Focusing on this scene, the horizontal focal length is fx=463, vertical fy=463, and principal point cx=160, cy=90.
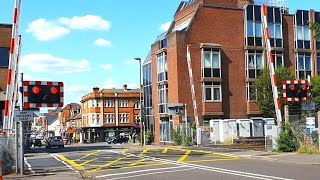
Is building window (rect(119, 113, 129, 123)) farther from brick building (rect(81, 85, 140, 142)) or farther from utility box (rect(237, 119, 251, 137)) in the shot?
utility box (rect(237, 119, 251, 137))

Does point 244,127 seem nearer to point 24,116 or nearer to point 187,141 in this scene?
point 187,141

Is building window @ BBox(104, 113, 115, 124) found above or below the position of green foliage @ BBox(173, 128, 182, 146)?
above

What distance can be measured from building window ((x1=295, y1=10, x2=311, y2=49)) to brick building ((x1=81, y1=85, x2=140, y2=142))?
45.5 meters

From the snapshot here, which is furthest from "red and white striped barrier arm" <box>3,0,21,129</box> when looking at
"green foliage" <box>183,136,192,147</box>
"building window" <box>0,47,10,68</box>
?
"green foliage" <box>183,136,192,147</box>

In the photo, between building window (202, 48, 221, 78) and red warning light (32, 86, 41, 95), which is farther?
building window (202, 48, 221, 78)

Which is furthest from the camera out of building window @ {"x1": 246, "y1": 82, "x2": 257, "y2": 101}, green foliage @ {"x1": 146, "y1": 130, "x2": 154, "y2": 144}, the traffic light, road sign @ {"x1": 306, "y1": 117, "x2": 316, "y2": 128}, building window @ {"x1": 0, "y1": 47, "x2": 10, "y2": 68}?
green foliage @ {"x1": 146, "y1": 130, "x2": 154, "y2": 144}

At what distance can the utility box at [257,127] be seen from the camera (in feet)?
142

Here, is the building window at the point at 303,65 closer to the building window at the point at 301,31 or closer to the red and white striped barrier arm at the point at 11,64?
the building window at the point at 301,31

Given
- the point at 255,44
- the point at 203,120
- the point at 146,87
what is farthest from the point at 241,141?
the point at 146,87

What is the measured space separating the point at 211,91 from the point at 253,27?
879 centimetres

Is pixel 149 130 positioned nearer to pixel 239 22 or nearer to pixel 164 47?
pixel 164 47

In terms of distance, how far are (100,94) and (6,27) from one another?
52.1m

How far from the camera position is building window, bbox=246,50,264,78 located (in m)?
48.6

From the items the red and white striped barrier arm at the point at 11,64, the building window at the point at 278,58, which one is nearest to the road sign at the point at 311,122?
the red and white striped barrier arm at the point at 11,64
